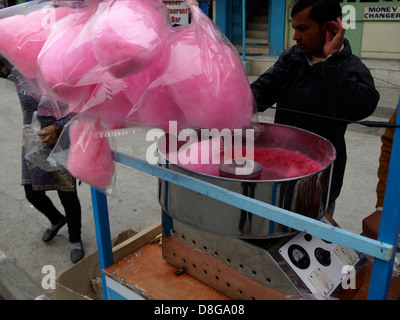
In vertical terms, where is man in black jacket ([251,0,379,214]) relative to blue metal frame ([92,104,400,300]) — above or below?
above

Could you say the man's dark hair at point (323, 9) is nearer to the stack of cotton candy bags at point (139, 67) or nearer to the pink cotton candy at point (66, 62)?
the stack of cotton candy bags at point (139, 67)

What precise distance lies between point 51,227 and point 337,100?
2.11 meters

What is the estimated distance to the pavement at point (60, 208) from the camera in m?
2.25

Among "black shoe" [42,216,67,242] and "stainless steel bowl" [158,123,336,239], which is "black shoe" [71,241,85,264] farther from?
"stainless steel bowl" [158,123,336,239]

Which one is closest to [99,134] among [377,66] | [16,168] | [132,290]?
[132,290]

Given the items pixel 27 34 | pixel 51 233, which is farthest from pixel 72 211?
pixel 27 34

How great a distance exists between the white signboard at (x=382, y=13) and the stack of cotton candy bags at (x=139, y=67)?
20.2 ft

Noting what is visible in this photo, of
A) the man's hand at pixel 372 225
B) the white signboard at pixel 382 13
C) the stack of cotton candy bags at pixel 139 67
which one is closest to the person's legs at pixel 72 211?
the stack of cotton candy bags at pixel 139 67

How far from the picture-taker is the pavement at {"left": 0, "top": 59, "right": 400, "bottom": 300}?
2.25 meters

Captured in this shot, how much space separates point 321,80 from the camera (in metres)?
1.35

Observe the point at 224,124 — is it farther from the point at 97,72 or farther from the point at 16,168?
the point at 16,168

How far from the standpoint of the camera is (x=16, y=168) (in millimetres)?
3656

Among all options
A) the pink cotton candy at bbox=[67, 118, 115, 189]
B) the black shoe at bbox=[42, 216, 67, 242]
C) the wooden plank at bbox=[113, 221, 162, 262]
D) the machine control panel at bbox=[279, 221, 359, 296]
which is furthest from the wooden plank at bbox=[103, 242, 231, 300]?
the black shoe at bbox=[42, 216, 67, 242]

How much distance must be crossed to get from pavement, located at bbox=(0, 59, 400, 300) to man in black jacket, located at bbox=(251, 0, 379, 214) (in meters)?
1.16
